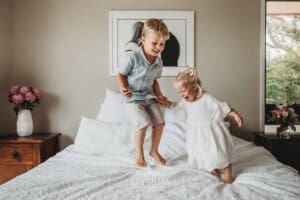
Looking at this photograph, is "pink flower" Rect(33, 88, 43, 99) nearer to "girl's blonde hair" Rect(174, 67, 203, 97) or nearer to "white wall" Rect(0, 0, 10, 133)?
"white wall" Rect(0, 0, 10, 133)

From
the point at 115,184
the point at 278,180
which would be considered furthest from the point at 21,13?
the point at 278,180

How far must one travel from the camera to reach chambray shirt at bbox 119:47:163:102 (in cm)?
181

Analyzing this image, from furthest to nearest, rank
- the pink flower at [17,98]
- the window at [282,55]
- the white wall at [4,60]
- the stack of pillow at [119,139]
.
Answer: the window at [282,55]
the white wall at [4,60]
the pink flower at [17,98]
the stack of pillow at [119,139]

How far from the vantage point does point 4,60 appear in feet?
10.3

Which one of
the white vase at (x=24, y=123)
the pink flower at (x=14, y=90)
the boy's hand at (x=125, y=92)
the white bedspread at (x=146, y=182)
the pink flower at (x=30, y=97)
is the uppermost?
the pink flower at (x=14, y=90)

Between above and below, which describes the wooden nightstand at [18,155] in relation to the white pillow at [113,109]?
below

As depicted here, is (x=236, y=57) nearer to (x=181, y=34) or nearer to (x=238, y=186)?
(x=181, y=34)

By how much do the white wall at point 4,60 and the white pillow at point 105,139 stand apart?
1171 millimetres

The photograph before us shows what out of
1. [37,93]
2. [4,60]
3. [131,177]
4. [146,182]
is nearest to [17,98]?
[37,93]

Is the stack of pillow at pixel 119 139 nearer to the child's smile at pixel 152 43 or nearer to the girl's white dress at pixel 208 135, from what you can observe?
the girl's white dress at pixel 208 135

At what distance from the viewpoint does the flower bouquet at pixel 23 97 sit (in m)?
2.94

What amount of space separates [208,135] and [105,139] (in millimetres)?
909

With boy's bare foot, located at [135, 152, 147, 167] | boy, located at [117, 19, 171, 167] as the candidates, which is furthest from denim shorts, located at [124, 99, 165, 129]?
boy's bare foot, located at [135, 152, 147, 167]

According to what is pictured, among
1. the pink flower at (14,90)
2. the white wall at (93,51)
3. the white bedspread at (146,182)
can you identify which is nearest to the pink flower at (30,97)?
the pink flower at (14,90)
